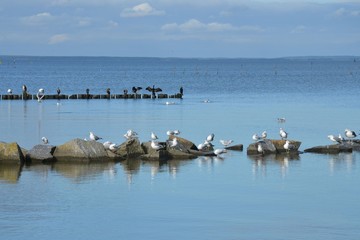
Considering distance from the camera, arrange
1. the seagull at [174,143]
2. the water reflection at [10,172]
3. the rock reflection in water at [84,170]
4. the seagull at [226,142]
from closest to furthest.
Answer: the water reflection at [10,172], the rock reflection in water at [84,170], the seagull at [174,143], the seagull at [226,142]

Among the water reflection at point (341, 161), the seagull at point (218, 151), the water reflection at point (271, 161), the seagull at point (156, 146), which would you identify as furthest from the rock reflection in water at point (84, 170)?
the water reflection at point (341, 161)

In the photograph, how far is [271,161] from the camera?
97.1 feet

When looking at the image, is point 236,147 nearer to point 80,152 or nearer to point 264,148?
point 264,148

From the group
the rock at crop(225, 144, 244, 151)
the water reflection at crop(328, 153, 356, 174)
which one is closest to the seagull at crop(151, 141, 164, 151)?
the rock at crop(225, 144, 244, 151)

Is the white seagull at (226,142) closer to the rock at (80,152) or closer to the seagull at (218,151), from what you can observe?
the seagull at (218,151)

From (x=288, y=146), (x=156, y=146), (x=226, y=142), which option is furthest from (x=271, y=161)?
(x=156, y=146)

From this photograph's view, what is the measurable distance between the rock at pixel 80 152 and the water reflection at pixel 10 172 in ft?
5.62

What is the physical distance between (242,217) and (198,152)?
11.2m

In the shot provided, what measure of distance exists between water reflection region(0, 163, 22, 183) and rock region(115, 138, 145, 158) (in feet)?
13.0

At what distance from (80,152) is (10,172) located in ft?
9.77

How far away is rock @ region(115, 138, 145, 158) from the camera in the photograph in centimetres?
2994

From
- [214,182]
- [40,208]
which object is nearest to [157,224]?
[40,208]

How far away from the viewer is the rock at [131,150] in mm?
29938

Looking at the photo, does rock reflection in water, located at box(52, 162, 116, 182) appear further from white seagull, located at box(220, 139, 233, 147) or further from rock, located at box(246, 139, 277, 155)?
white seagull, located at box(220, 139, 233, 147)
